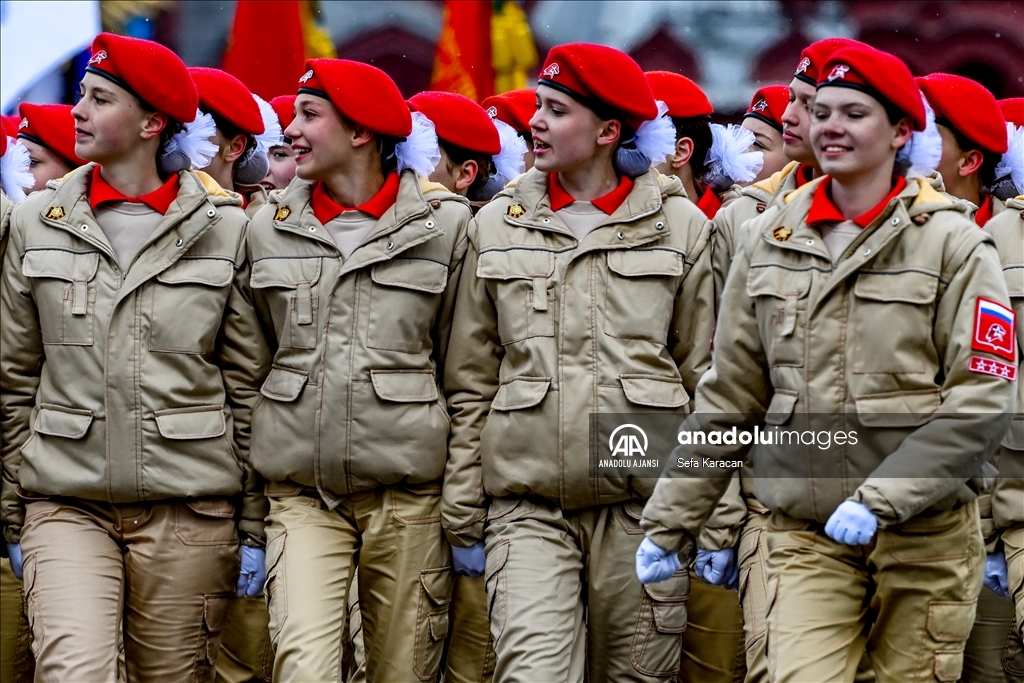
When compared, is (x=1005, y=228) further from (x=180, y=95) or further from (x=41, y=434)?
(x=41, y=434)

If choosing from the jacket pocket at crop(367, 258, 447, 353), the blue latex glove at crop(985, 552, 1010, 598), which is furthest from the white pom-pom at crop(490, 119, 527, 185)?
the blue latex glove at crop(985, 552, 1010, 598)

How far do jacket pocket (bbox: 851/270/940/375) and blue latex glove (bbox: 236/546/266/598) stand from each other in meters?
2.57

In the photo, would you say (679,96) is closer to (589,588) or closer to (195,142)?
(195,142)

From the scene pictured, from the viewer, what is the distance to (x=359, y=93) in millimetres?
6988

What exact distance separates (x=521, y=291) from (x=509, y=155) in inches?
92.5

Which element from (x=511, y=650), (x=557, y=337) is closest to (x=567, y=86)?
(x=557, y=337)

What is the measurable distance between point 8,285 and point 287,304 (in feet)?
3.56

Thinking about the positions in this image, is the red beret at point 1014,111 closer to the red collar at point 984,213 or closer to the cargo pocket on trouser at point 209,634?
the red collar at point 984,213

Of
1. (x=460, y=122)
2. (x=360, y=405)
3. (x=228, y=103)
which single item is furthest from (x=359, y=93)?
(x=228, y=103)

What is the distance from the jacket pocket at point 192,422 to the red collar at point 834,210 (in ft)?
7.93

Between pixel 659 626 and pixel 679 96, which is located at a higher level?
pixel 679 96

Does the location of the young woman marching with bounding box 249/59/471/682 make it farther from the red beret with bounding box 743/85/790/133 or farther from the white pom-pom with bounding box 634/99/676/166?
the red beret with bounding box 743/85/790/133

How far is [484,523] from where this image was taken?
6.74m

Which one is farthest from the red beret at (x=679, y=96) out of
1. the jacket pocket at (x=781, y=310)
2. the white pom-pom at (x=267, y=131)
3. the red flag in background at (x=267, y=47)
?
the red flag in background at (x=267, y=47)
